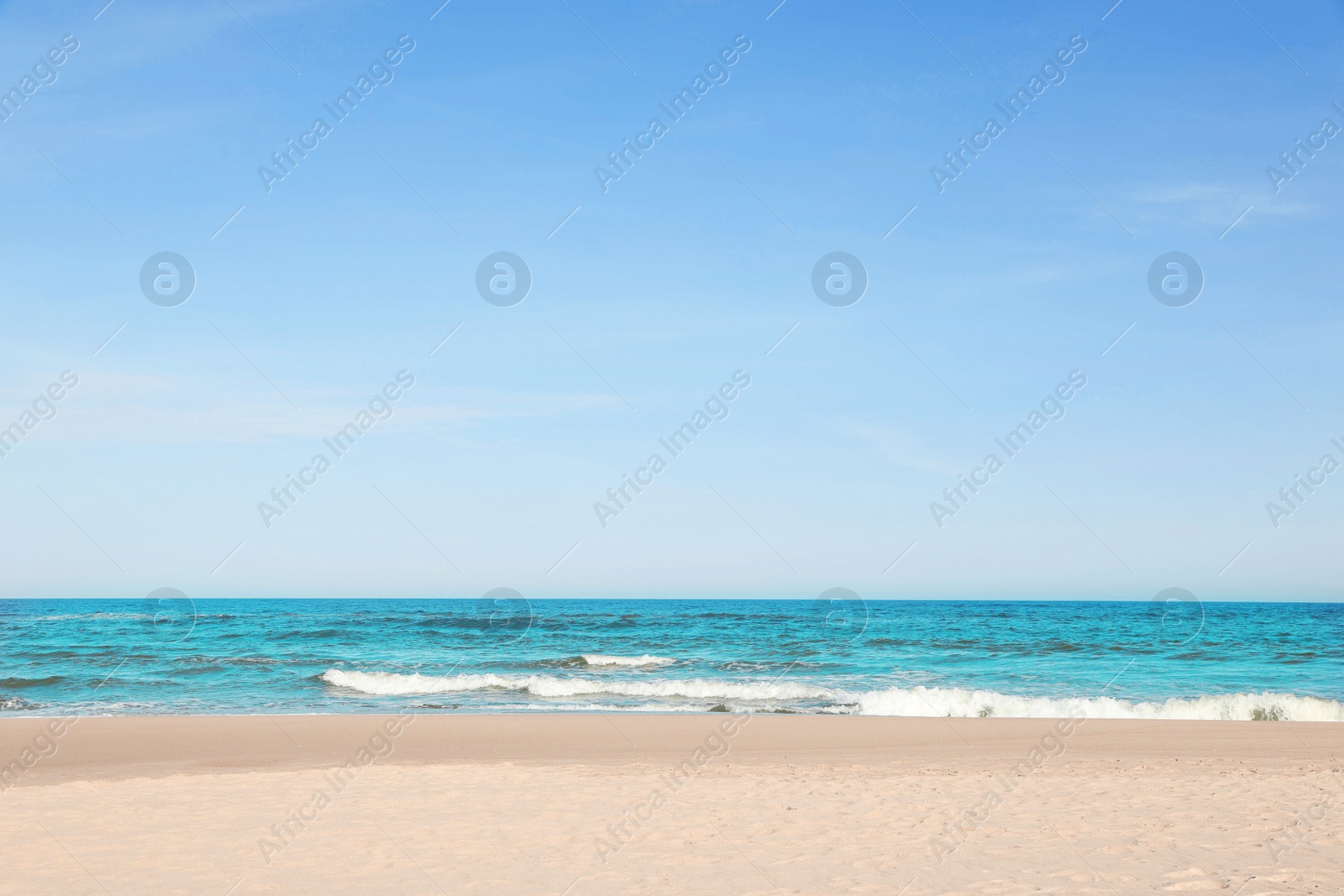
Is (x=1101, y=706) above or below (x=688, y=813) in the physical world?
below

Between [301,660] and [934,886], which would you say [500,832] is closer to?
[934,886]

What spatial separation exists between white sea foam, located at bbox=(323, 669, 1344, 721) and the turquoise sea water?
0.06m

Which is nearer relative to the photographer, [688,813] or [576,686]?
[688,813]

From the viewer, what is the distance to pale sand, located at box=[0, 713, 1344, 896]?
6.36 meters

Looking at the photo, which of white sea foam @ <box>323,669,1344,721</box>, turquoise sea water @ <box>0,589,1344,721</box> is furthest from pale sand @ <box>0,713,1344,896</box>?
turquoise sea water @ <box>0,589,1344,721</box>

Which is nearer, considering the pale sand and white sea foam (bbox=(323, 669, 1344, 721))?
the pale sand

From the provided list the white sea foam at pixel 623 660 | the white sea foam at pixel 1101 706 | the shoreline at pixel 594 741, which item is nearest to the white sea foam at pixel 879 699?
the white sea foam at pixel 1101 706

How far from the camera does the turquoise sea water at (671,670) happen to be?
18469 millimetres

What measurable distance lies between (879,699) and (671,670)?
841 cm

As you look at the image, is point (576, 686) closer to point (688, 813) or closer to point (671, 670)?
point (671, 670)

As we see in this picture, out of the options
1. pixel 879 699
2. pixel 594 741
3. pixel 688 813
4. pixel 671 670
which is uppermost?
pixel 688 813

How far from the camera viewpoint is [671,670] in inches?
1022

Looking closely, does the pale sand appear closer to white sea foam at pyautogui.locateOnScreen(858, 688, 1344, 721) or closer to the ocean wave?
white sea foam at pyautogui.locateOnScreen(858, 688, 1344, 721)

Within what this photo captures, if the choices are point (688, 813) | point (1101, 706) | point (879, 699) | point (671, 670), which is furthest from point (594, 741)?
point (671, 670)
